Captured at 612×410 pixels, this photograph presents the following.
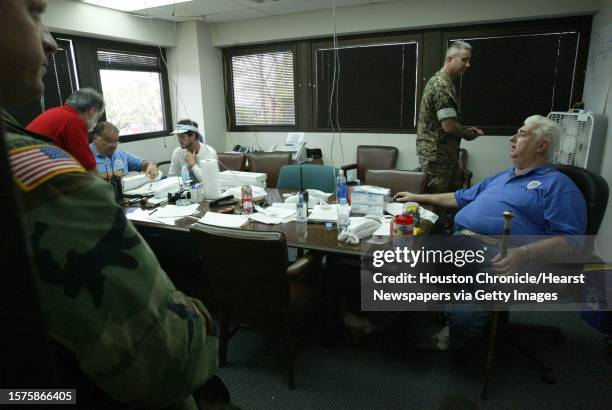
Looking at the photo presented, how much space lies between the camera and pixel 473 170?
418cm

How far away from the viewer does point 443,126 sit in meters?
3.03

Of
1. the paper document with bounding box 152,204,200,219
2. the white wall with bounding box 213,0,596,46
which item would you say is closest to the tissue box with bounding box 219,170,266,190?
the paper document with bounding box 152,204,200,219

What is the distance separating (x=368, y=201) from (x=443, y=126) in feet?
4.12

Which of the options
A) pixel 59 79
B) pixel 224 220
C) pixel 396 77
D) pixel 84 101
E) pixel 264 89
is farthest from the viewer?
pixel 264 89

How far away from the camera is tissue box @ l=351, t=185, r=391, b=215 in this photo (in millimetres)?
2195

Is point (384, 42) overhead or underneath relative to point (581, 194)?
overhead

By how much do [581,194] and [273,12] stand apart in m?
3.77

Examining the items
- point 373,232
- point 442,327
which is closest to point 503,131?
point 442,327

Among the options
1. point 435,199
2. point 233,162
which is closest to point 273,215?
point 435,199

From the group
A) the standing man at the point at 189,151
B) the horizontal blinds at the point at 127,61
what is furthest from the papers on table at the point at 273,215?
the horizontal blinds at the point at 127,61

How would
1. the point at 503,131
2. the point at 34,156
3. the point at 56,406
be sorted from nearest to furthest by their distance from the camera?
1. the point at 56,406
2. the point at 34,156
3. the point at 503,131

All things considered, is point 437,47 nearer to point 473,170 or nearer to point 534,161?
point 473,170

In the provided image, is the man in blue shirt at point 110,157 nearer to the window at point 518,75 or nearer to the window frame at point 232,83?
the window frame at point 232,83

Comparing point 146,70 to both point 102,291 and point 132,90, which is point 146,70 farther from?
point 102,291
